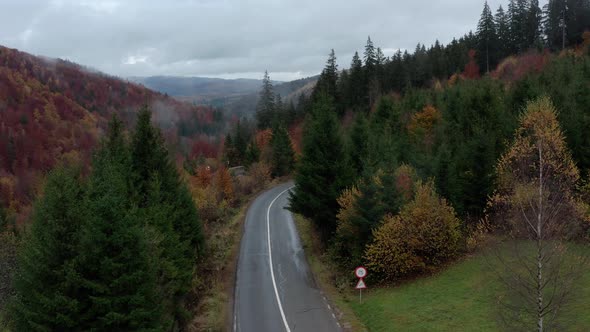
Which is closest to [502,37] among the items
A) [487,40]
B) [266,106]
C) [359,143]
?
[487,40]

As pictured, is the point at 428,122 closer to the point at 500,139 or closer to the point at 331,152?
the point at 500,139

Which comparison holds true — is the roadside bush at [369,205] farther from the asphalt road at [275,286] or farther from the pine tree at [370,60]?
the pine tree at [370,60]

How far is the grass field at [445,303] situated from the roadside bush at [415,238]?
3.17 ft

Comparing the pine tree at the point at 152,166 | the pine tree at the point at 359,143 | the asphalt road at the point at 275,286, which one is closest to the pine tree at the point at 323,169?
the pine tree at the point at 359,143

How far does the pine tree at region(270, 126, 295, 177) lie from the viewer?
213 ft

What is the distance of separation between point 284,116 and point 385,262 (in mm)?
67216

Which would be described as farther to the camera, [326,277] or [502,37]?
[502,37]

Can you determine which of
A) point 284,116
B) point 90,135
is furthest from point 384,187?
point 90,135

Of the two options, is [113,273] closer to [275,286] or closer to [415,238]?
[275,286]

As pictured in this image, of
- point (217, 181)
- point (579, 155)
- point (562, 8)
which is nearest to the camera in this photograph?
point (579, 155)

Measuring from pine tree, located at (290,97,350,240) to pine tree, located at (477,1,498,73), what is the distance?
53.6m

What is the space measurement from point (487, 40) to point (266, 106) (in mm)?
46022

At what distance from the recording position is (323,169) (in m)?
31.1

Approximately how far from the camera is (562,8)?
72250 millimetres
